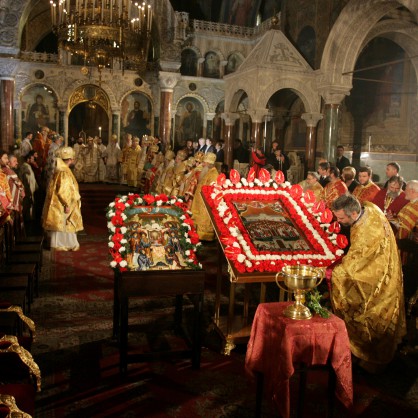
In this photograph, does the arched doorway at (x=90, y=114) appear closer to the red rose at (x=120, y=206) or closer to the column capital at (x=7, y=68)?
the column capital at (x=7, y=68)

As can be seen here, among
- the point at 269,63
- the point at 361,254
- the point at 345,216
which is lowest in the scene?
the point at 361,254

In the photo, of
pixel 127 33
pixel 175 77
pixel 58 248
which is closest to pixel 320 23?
pixel 127 33

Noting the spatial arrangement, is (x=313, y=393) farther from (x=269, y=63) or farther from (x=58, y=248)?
(x=269, y=63)

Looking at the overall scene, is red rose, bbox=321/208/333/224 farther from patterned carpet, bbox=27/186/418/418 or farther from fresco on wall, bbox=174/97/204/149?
fresco on wall, bbox=174/97/204/149

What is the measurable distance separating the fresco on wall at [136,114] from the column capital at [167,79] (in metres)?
2.51

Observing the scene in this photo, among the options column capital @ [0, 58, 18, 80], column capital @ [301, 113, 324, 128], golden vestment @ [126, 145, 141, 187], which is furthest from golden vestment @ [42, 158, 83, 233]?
column capital @ [0, 58, 18, 80]

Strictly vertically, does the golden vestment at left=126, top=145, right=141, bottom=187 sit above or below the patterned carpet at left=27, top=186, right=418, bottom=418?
above

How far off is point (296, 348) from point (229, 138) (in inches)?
441

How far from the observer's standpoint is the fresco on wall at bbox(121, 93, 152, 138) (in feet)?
71.0

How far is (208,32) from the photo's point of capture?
21516mm

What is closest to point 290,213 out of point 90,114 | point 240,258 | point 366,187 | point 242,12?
point 240,258

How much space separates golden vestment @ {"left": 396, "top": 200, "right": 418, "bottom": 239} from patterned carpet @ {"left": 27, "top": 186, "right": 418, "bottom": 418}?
1.61 m

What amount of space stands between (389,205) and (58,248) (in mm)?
5370

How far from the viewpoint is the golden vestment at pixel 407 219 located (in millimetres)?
5477
